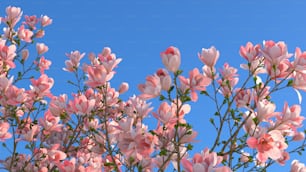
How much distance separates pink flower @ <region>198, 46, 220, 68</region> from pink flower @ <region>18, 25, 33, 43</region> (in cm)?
312

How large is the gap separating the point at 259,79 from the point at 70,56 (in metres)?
2.40

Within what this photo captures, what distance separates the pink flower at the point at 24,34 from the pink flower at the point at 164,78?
3104mm

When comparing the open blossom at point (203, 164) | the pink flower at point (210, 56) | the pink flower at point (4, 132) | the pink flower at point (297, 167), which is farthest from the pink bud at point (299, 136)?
the pink flower at point (4, 132)

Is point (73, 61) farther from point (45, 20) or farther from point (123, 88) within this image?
point (45, 20)

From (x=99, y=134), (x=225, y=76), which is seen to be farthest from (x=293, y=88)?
(x=99, y=134)

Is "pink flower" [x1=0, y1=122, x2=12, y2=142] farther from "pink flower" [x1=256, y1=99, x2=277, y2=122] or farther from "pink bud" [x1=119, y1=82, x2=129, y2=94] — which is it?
"pink flower" [x1=256, y1=99, x2=277, y2=122]

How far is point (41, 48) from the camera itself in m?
5.58

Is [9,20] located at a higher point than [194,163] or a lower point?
higher

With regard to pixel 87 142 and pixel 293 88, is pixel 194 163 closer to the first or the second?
pixel 293 88

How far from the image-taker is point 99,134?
143 inches

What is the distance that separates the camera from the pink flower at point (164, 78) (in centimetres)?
284

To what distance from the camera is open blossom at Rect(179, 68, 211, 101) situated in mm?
2922

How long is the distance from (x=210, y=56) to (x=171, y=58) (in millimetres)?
345

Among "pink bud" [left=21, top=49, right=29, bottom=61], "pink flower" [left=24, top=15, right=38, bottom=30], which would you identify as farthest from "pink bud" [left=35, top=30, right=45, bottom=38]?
"pink bud" [left=21, top=49, right=29, bottom=61]
